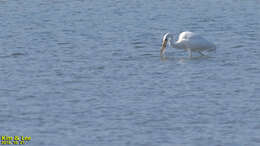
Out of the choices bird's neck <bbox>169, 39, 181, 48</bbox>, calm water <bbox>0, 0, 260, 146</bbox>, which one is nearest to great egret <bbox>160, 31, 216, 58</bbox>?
bird's neck <bbox>169, 39, 181, 48</bbox>

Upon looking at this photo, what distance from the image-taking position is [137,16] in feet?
83.7

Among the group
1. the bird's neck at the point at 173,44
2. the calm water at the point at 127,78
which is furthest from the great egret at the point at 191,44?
the calm water at the point at 127,78

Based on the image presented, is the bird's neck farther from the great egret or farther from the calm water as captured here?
the calm water

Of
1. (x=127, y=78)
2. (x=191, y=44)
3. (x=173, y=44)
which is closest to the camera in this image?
(x=127, y=78)

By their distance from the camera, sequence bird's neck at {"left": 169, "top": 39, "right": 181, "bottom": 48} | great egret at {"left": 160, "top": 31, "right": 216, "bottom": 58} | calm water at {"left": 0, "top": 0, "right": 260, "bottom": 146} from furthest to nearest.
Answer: bird's neck at {"left": 169, "top": 39, "right": 181, "bottom": 48}, great egret at {"left": 160, "top": 31, "right": 216, "bottom": 58}, calm water at {"left": 0, "top": 0, "right": 260, "bottom": 146}

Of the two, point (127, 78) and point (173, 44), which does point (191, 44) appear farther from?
point (127, 78)

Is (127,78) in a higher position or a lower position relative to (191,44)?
lower

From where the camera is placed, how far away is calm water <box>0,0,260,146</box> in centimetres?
1167

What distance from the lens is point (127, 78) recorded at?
15.8 metres

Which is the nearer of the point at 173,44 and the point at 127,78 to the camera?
the point at 127,78

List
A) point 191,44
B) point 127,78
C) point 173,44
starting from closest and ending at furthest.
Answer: point 127,78, point 191,44, point 173,44

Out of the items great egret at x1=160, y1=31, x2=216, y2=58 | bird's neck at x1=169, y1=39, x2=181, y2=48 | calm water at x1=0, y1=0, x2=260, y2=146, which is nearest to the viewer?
calm water at x1=0, y1=0, x2=260, y2=146

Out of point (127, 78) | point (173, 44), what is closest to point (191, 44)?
point (173, 44)

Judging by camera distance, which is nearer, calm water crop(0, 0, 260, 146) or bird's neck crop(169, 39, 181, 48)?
calm water crop(0, 0, 260, 146)
